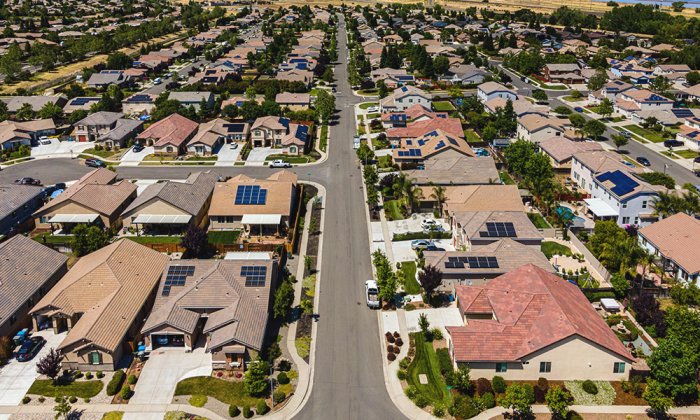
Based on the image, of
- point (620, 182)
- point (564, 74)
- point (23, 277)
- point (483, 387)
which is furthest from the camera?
point (564, 74)

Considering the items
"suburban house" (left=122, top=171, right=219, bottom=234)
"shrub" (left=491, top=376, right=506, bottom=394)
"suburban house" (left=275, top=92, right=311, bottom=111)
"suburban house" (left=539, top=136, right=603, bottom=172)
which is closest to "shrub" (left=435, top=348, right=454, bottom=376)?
"shrub" (left=491, top=376, right=506, bottom=394)

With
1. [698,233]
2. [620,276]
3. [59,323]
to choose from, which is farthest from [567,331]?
[59,323]

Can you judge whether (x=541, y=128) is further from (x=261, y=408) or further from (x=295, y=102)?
(x=261, y=408)

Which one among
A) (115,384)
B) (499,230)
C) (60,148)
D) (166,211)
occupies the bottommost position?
(115,384)

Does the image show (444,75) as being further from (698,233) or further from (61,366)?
(61,366)

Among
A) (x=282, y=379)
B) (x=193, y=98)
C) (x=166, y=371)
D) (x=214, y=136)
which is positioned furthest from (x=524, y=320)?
(x=193, y=98)

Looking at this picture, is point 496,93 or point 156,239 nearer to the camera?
point 156,239
